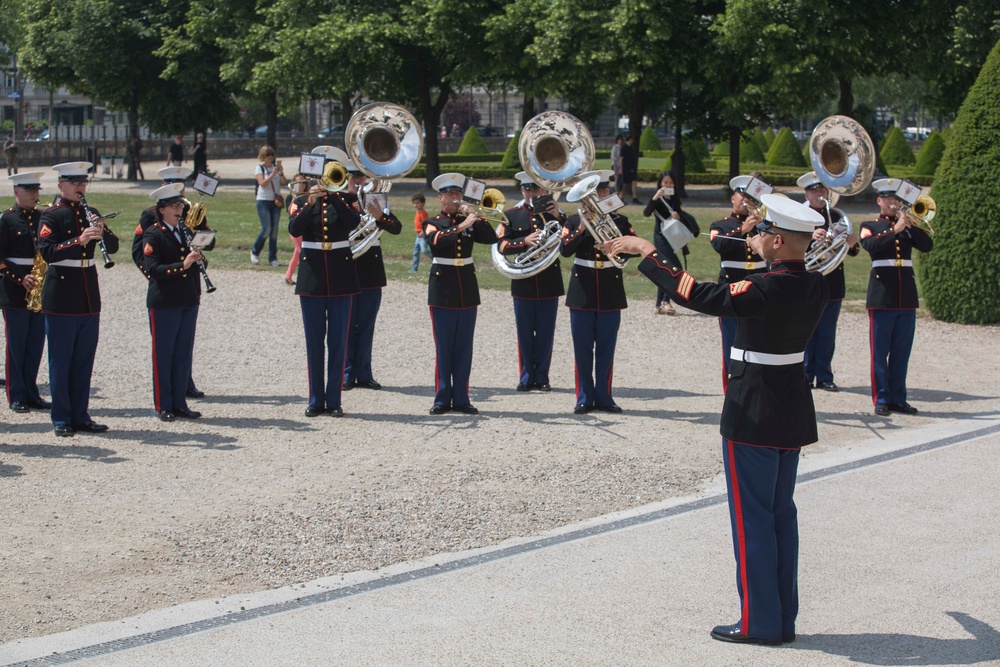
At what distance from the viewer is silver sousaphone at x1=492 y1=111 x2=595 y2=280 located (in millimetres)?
10609

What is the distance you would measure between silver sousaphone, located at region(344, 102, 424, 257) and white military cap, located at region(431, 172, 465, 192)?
0.29 metres

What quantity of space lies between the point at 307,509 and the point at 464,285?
3.47 meters

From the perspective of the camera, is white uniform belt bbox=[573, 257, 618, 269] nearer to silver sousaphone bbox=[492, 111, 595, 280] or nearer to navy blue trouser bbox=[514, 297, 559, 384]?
silver sousaphone bbox=[492, 111, 595, 280]

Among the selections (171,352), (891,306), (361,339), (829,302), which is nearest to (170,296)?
(171,352)

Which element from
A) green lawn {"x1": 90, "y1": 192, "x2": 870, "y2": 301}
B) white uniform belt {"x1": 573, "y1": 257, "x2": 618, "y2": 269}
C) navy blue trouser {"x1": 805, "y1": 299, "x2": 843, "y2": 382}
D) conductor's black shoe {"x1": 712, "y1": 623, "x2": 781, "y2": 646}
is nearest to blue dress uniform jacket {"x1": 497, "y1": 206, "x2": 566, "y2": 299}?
white uniform belt {"x1": 573, "y1": 257, "x2": 618, "y2": 269}

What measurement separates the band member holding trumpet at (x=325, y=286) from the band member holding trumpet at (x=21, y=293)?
6.84 ft

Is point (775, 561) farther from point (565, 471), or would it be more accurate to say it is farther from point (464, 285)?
point (464, 285)

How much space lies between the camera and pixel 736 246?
10.3m

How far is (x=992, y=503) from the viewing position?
791 cm

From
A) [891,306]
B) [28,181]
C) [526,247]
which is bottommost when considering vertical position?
[891,306]

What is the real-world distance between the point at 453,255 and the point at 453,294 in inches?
12.9

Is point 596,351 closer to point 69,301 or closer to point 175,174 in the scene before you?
point 175,174

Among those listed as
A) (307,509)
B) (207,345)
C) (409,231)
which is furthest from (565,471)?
(409,231)

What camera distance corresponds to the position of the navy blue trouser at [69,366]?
31.4ft
